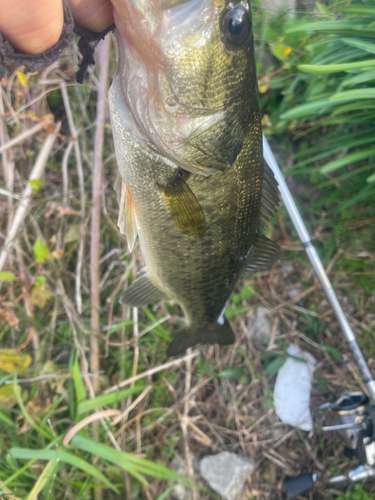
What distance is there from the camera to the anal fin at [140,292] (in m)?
1.47

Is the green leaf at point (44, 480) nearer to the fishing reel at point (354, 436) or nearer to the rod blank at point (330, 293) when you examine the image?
the fishing reel at point (354, 436)

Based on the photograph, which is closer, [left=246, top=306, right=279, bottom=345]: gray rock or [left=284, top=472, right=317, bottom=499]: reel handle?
[left=284, top=472, right=317, bottom=499]: reel handle

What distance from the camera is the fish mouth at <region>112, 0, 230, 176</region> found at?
792mm

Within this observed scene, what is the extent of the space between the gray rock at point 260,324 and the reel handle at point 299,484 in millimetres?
892

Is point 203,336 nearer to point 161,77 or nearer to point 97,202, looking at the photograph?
point 97,202

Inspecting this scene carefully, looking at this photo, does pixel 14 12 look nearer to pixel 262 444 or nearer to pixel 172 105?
pixel 172 105

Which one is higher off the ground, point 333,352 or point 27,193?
point 27,193

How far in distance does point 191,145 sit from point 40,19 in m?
0.55

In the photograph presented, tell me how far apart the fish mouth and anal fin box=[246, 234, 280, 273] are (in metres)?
0.50

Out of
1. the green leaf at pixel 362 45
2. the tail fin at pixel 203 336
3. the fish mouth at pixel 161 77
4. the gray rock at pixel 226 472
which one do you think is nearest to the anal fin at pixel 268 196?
the fish mouth at pixel 161 77

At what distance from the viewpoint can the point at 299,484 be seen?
1955mm

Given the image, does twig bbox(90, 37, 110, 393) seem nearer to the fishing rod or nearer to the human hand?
the human hand

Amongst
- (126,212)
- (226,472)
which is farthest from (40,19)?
(226,472)

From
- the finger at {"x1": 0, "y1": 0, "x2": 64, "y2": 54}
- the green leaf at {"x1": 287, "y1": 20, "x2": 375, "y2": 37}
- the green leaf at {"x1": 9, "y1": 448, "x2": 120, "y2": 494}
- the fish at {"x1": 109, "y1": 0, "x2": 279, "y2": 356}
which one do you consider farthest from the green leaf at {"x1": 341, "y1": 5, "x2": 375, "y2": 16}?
the green leaf at {"x1": 9, "y1": 448, "x2": 120, "y2": 494}
